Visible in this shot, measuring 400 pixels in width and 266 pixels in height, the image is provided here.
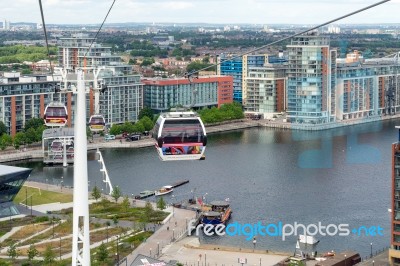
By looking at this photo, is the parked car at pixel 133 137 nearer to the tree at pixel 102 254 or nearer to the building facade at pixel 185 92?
the building facade at pixel 185 92

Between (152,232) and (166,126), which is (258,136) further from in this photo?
(166,126)

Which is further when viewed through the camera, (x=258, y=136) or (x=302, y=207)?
(x=258, y=136)

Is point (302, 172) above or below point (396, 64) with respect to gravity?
below

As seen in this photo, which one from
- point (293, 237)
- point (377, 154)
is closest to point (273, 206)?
point (293, 237)

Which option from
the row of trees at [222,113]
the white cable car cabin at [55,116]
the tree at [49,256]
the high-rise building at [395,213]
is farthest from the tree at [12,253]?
the row of trees at [222,113]

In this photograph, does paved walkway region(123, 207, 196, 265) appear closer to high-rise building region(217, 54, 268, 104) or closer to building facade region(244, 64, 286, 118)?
building facade region(244, 64, 286, 118)

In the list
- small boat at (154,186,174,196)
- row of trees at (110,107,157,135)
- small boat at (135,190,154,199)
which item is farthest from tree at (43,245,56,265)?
row of trees at (110,107,157,135)
